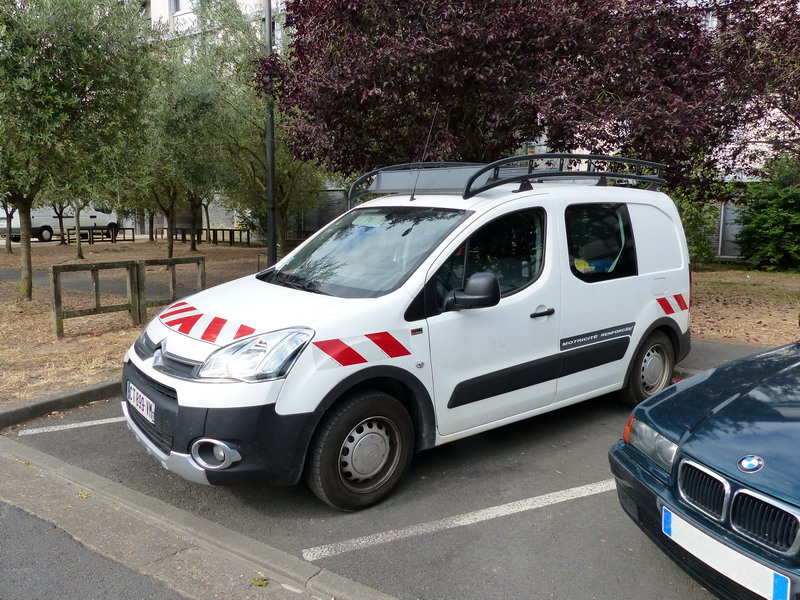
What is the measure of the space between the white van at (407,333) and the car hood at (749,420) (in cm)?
120

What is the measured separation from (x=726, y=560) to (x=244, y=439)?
83.9 inches

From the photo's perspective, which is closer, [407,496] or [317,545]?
[317,545]

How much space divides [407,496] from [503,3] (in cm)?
603

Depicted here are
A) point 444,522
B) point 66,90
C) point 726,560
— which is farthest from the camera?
point 66,90

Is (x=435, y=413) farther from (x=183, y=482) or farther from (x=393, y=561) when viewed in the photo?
(x=183, y=482)

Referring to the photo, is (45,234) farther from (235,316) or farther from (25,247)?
(235,316)

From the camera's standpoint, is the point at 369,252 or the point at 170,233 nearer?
the point at 369,252

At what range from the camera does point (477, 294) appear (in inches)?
144

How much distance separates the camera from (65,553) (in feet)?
10.6

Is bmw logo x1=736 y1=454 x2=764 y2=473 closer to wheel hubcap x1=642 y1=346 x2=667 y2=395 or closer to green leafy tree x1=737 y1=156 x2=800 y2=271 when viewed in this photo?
wheel hubcap x1=642 y1=346 x2=667 y2=395

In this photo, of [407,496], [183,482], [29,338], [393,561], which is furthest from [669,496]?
[29,338]

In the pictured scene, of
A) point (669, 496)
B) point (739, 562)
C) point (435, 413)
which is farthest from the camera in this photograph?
point (435, 413)

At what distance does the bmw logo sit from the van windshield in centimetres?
195

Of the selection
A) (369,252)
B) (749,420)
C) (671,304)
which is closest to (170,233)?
(369,252)
